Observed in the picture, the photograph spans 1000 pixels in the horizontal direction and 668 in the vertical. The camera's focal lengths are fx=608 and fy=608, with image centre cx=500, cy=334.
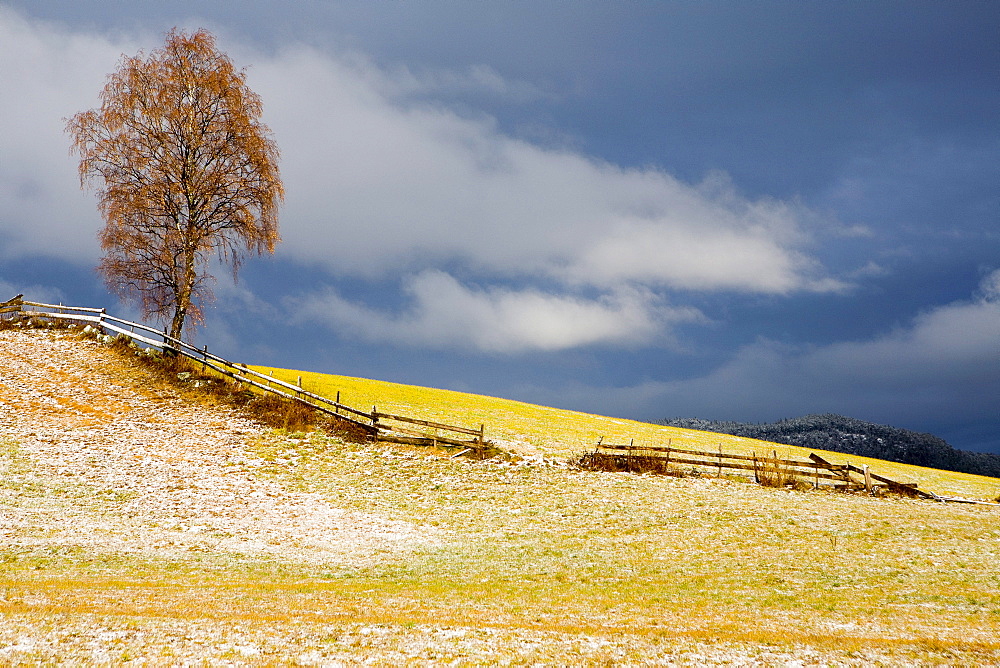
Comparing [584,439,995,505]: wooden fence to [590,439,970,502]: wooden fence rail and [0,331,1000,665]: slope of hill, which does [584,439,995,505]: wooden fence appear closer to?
[590,439,970,502]: wooden fence rail

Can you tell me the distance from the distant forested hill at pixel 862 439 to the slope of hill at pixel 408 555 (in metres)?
91.9

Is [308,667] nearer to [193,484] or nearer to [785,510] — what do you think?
[193,484]

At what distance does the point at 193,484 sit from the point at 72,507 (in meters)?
3.92

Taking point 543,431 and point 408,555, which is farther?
point 543,431

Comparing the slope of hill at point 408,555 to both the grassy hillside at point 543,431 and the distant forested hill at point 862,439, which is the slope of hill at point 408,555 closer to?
the grassy hillside at point 543,431

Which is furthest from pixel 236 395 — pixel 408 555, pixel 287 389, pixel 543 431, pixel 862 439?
pixel 862 439

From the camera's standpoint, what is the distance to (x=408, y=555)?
670 inches

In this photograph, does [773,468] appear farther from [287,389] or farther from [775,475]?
[287,389]

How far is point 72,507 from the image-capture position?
20047 millimetres

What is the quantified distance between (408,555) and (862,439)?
135m

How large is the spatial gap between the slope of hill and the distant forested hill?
91891mm

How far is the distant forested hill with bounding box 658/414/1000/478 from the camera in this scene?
121 m

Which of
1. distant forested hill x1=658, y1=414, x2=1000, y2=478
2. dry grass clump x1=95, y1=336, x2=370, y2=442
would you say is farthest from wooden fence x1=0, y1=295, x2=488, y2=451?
distant forested hill x1=658, y1=414, x2=1000, y2=478

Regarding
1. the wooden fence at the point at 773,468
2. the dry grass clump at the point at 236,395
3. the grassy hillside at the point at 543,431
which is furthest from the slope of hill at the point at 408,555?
the grassy hillside at the point at 543,431
